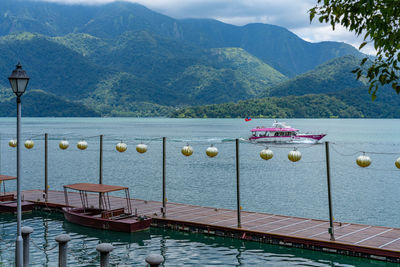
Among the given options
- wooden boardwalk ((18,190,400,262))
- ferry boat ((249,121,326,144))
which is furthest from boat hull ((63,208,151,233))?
ferry boat ((249,121,326,144))

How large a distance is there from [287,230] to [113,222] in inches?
344

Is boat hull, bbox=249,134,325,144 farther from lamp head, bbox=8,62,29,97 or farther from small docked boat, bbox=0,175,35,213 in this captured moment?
lamp head, bbox=8,62,29,97

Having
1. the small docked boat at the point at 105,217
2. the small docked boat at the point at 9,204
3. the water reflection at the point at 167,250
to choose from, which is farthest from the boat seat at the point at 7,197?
the small docked boat at the point at 105,217

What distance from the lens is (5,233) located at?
2302 cm

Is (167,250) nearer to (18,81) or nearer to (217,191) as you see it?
(18,81)

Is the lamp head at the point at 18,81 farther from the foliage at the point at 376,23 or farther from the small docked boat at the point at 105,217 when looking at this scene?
the small docked boat at the point at 105,217

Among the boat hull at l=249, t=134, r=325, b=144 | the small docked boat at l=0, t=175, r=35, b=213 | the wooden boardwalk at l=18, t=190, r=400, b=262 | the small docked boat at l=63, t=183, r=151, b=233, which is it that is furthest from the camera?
the boat hull at l=249, t=134, r=325, b=144

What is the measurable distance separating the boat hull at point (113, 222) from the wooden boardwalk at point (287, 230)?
137cm

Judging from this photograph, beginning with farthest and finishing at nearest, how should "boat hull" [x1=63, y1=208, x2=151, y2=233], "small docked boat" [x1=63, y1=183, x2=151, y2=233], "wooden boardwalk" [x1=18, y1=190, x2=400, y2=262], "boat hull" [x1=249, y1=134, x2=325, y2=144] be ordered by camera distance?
"boat hull" [x1=249, y1=134, x2=325, y2=144]
"small docked boat" [x1=63, y1=183, x2=151, y2=233]
"boat hull" [x1=63, y1=208, x2=151, y2=233]
"wooden boardwalk" [x1=18, y1=190, x2=400, y2=262]

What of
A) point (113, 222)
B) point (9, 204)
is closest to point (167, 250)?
point (113, 222)

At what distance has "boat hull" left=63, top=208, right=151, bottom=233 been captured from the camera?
72.9 feet

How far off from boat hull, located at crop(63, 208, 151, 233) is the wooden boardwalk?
137 cm

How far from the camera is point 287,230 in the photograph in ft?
67.8

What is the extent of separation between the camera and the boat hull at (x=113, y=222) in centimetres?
2223
